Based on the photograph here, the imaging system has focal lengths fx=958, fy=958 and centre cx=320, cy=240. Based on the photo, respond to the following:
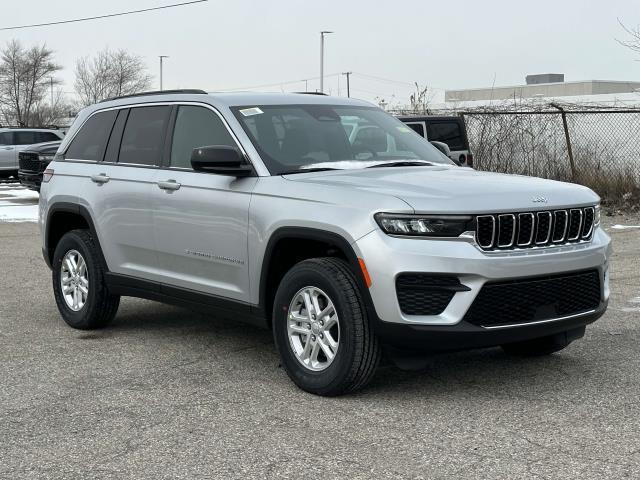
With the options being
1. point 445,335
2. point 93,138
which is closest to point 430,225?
point 445,335

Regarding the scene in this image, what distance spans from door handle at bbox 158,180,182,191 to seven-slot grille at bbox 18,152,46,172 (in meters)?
13.8

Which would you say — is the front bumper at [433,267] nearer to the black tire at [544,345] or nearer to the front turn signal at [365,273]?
the front turn signal at [365,273]

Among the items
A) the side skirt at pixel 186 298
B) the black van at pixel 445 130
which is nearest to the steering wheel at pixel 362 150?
the side skirt at pixel 186 298

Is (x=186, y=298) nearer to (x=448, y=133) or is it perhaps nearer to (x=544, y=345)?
(x=544, y=345)

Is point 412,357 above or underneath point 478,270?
underneath

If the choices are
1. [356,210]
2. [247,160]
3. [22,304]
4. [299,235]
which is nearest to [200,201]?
[247,160]

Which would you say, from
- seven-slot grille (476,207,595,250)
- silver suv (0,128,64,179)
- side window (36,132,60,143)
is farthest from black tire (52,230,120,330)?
side window (36,132,60,143)

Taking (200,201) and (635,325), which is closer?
(200,201)

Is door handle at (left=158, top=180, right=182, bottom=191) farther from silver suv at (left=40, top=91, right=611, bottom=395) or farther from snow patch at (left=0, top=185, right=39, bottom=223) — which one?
snow patch at (left=0, top=185, right=39, bottom=223)

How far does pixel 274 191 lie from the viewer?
5836 millimetres

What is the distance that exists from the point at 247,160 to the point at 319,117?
764 millimetres

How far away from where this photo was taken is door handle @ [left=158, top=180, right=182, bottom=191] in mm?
6529

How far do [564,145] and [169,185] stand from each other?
1435cm

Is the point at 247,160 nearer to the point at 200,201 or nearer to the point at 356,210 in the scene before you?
the point at 200,201
